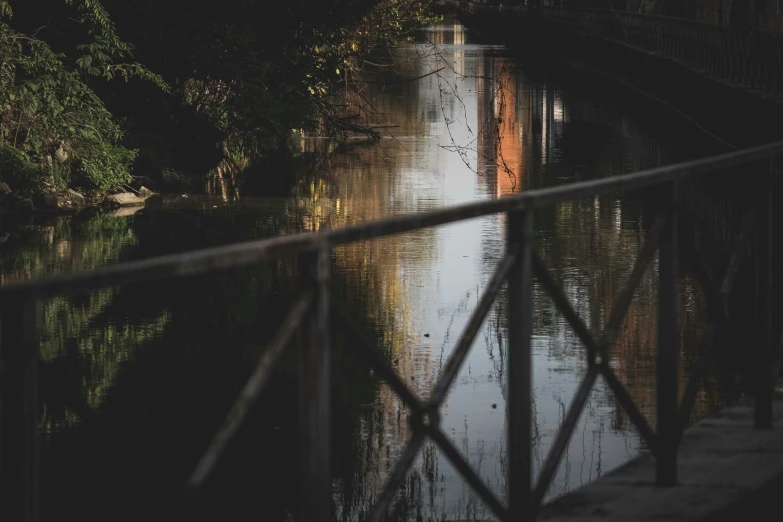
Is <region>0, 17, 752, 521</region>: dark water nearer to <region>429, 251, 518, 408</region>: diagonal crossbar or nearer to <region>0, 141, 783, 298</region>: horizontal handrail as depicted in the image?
<region>0, 141, 783, 298</region>: horizontal handrail

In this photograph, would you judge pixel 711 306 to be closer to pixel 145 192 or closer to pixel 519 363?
pixel 519 363

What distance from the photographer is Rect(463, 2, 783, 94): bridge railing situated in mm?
25391

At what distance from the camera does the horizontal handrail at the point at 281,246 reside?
109 inches

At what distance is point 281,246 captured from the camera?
325 cm

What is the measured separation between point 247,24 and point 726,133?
8680mm

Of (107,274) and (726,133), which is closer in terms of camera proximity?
(107,274)

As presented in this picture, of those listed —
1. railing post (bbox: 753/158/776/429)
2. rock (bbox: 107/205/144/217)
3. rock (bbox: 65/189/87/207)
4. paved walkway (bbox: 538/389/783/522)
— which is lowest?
rock (bbox: 107/205/144/217)

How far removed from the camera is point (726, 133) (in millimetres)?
24906

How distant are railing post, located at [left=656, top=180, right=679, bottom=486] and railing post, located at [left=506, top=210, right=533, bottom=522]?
2.64 ft

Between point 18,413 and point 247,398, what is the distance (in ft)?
1.67

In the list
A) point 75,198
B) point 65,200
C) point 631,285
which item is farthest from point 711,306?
point 75,198

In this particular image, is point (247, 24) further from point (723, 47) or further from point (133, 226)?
point (723, 47)

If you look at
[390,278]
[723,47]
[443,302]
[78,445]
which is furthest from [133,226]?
[723,47]

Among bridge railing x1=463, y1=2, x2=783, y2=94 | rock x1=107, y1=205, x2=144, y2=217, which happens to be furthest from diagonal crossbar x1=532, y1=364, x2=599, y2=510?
bridge railing x1=463, y1=2, x2=783, y2=94
